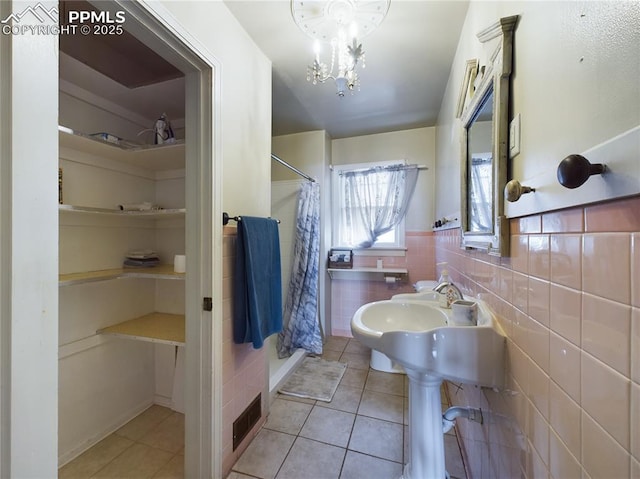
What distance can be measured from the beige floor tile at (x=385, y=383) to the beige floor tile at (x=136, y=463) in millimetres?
1412

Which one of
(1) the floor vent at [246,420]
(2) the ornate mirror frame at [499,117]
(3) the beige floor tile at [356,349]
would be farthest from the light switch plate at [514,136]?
(3) the beige floor tile at [356,349]

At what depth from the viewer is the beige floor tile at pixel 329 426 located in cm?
152

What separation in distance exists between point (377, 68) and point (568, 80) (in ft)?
4.93

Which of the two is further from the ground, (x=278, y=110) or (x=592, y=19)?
(x=278, y=110)

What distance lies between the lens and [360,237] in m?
3.02

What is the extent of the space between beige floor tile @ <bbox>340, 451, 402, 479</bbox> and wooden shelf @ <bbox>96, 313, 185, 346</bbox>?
3.56 ft

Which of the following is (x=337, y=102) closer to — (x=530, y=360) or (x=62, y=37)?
(x=62, y=37)

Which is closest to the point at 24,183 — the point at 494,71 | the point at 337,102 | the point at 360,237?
the point at 494,71

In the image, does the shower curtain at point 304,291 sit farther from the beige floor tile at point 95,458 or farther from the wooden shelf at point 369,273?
the beige floor tile at point 95,458

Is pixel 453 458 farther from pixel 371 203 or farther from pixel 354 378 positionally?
pixel 371 203

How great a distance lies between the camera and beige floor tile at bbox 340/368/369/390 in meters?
2.07

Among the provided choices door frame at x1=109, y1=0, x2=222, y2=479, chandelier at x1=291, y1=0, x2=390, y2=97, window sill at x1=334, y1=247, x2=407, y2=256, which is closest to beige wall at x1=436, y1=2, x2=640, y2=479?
chandelier at x1=291, y1=0, x2=390, y2=97

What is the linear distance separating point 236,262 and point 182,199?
885 mm

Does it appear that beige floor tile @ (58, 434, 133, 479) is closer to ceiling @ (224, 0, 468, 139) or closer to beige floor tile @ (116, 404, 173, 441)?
beige floor tile @ (116, 404, 173, 441)
